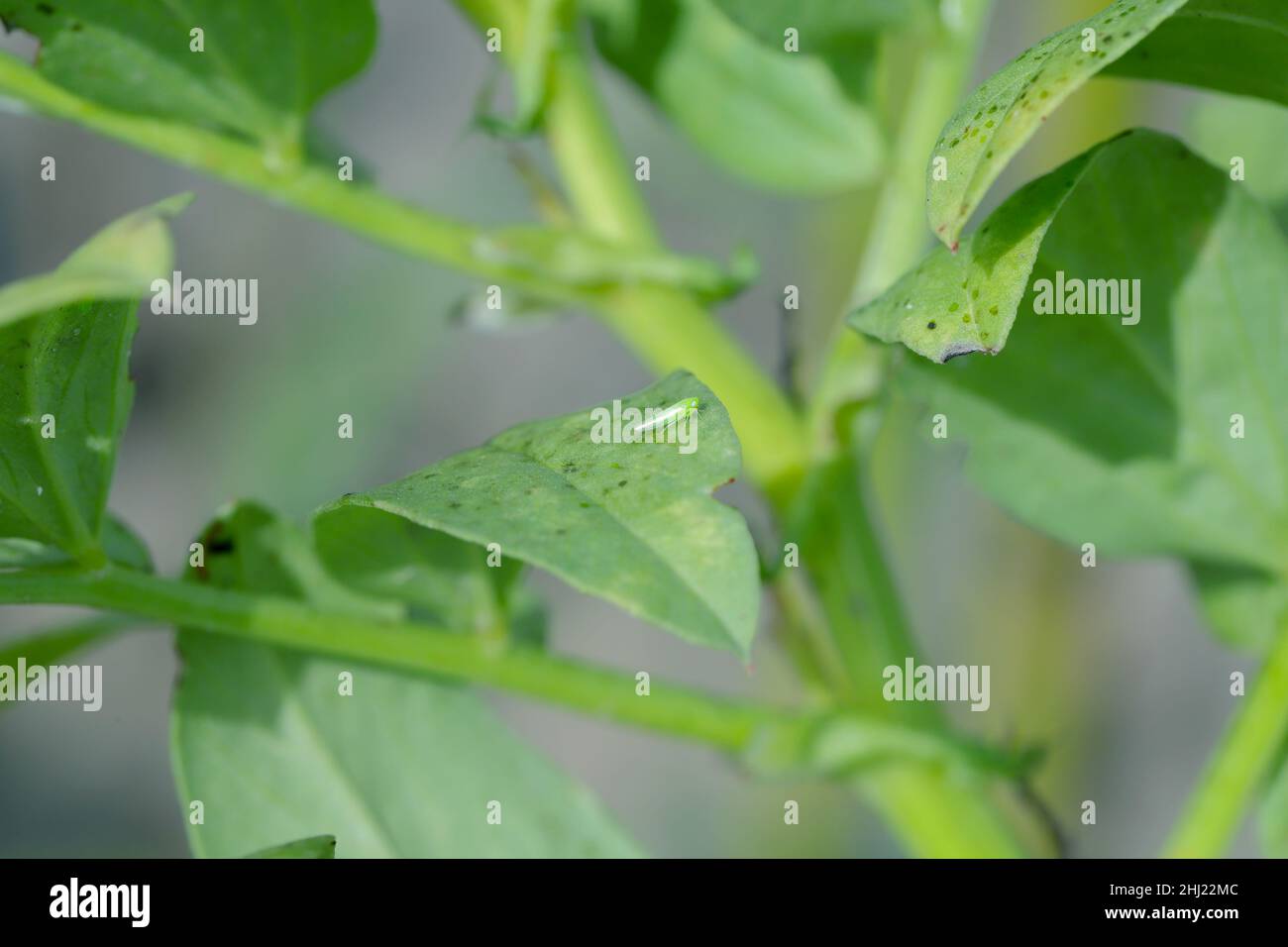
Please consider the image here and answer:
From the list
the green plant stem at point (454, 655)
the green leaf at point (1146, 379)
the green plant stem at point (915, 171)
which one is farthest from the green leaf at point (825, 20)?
the green plant stem at point (454, 655)

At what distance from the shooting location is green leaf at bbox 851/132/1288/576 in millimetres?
401

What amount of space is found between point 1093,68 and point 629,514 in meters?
0.14

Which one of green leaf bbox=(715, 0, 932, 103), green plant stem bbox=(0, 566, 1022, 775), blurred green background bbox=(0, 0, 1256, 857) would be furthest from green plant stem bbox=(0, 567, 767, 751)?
blurred green background bbox=(0, 0, 1256, 857)

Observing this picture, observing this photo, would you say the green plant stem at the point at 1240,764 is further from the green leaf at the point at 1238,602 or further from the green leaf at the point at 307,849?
the green leaf at the point at 307,849

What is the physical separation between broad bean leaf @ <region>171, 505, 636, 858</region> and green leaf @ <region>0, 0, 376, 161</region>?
0.14m

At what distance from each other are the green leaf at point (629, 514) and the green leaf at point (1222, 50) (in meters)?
0.15

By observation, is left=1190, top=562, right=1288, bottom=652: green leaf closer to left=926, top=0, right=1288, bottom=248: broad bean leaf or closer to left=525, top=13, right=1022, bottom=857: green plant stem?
left=525, top=13, right=1022, bottom=857: green plant stem

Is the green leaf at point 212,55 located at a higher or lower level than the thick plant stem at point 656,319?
higher

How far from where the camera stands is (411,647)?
45 cm

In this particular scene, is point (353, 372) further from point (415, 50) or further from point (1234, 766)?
point (1234, 766)

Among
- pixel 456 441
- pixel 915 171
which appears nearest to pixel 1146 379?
pixel 915 171

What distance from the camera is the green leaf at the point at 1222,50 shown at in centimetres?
A: 33

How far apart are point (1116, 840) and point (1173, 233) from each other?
1.16 meters

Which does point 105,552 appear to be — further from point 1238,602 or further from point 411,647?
point 1238,602
